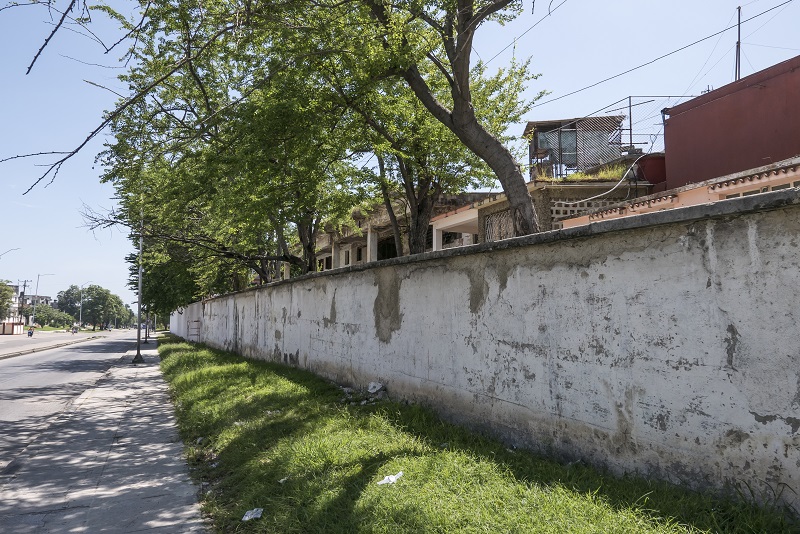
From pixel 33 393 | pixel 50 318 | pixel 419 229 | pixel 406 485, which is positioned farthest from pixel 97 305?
pixel 406 485

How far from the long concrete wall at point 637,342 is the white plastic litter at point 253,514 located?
2229 mm

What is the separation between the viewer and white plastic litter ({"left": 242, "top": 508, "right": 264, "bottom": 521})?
13.8 feet

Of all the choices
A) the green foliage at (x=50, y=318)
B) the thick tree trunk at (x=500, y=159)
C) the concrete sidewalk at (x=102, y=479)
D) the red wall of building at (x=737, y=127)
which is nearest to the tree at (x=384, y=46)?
the thick tree trunk at (x=500, y=159)

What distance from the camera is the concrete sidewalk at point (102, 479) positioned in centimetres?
443

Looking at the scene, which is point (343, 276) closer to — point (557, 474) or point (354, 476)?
point (354, 476)

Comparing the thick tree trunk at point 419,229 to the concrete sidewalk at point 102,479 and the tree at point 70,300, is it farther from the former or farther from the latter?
the tree at point 70,300

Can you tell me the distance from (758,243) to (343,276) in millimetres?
6904

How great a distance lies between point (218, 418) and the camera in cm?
783

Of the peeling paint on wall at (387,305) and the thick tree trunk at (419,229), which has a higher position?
the thick tree trunk at (419,229)

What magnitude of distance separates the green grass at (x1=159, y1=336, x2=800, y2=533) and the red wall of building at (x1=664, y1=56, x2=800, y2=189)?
9.39 meters

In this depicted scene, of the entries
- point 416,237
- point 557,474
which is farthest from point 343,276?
point 557,474

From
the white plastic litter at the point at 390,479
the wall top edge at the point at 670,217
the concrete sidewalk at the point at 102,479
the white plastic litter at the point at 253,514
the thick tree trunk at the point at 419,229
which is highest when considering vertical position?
the thick tree trunk at the point at 419,229

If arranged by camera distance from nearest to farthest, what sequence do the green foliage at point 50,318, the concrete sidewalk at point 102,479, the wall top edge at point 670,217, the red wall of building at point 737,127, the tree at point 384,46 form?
the wall top edge at point 670,217, the concrete sidewalk at point 102,479, the tree at point 384,46, the red wall of building at point 737,127, the green foliage at point 50,318

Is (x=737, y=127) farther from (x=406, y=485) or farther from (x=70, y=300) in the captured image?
(x=70, y=300)
